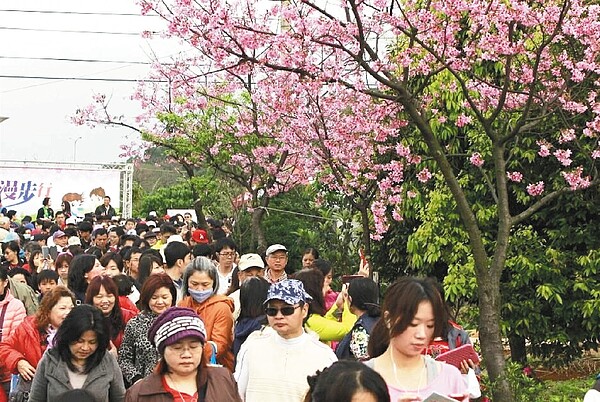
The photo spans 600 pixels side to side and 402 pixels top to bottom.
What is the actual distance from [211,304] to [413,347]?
308 centimetres

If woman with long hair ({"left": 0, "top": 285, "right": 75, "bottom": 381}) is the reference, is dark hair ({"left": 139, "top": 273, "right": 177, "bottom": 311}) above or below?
above

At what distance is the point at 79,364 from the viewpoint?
5.66m

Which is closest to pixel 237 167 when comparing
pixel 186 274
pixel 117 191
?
pixel 186 274

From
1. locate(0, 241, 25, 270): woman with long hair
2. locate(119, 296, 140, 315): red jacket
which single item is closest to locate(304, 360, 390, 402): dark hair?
locate(119, 296, 140, 315): red jacket

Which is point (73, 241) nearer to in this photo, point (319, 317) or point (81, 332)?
point (319, 317)

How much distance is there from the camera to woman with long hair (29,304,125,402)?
5.57m

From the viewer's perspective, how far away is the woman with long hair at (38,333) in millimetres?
6582

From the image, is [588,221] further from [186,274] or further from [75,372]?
[75,372]

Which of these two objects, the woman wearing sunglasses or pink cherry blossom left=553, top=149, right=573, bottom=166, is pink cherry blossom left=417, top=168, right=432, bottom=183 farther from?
the woman wearing sunglasses

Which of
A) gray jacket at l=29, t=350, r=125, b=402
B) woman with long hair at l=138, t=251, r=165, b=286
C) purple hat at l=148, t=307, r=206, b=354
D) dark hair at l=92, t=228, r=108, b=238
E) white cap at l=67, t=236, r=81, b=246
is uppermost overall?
dark hair at l=92, t=228, r=108, b=238

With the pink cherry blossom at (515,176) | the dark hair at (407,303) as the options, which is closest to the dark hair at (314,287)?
the dark hair at (407,303)

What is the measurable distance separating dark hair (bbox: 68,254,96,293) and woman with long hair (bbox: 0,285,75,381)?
5.29 feet

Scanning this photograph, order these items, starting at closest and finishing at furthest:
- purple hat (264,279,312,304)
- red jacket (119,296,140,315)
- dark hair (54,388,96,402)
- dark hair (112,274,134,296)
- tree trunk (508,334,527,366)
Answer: dark hair (54,388,96,402)
purple hat (264,279,312,304)
red jacket (119,296,140,315)
dark hair (112,274,134,296)
tree trunk (508,334,527,366)

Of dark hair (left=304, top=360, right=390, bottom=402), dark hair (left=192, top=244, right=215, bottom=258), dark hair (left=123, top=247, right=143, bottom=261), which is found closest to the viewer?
dark hair (left=304, top=360, right=390, bottom=402)
